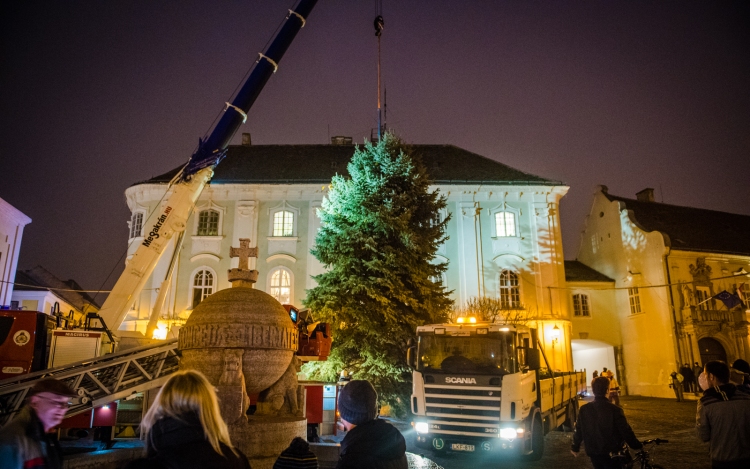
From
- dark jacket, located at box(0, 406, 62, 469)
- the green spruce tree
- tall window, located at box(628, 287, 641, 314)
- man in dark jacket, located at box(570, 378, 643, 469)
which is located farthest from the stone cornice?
dark jacket, located at box(0, 406, 62, 469)

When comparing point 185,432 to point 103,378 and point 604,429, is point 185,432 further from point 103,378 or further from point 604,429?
point 103,378

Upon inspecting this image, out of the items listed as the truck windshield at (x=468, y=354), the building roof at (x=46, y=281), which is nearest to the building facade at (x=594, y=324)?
the truck windshield at (x=468, y=354)

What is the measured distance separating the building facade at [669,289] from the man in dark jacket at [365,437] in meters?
28.6

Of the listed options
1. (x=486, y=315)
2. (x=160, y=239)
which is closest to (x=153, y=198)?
(x=160, y=239)

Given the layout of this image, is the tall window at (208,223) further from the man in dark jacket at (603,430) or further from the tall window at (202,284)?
the man in dark jacket at (603,430)

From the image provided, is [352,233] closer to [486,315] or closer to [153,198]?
[486,315]

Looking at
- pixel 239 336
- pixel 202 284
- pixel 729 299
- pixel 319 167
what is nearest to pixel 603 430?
pixel 239 336

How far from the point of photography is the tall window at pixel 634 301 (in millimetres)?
30984

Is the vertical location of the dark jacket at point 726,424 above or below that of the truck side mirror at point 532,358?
below

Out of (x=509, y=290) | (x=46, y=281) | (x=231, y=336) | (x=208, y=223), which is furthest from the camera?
(x=46, y=281)

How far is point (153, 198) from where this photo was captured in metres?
30.0

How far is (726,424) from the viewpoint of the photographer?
4.88 metres

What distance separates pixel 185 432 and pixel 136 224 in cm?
3008

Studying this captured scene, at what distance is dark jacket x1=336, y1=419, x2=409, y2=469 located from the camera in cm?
316
